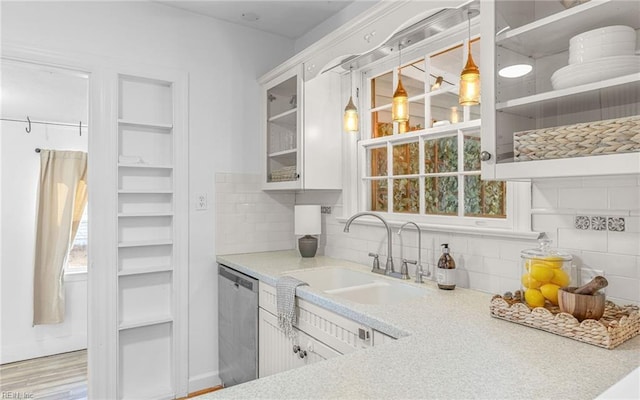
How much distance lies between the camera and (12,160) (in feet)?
11.4

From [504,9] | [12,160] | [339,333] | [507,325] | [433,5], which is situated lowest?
[339,333]

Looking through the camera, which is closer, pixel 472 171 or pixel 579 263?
pixel 579 263

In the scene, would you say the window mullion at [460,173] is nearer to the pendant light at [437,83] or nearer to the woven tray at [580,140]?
the pendant light at [437,83]

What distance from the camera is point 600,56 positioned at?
1.18 m

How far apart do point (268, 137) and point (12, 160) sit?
94.5 inches

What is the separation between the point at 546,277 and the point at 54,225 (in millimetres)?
3936

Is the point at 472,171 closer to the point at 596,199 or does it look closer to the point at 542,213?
the point at 542,213

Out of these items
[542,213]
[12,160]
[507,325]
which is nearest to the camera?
[507,325]

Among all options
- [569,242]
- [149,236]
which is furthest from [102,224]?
[569,242]

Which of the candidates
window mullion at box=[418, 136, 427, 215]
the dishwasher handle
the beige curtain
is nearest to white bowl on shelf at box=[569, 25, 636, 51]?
window mullion at box=[418, 136, 427, 215]

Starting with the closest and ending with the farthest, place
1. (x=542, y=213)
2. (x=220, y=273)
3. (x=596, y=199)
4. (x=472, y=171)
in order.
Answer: (x=596, y=199)
(x=542, y=213)
(x=472, y=171)
(x=220, y=273)

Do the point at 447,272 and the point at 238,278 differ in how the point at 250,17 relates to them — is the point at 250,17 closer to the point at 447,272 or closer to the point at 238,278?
the point at 238,278

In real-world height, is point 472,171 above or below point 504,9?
below

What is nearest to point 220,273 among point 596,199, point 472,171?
point 472,171
